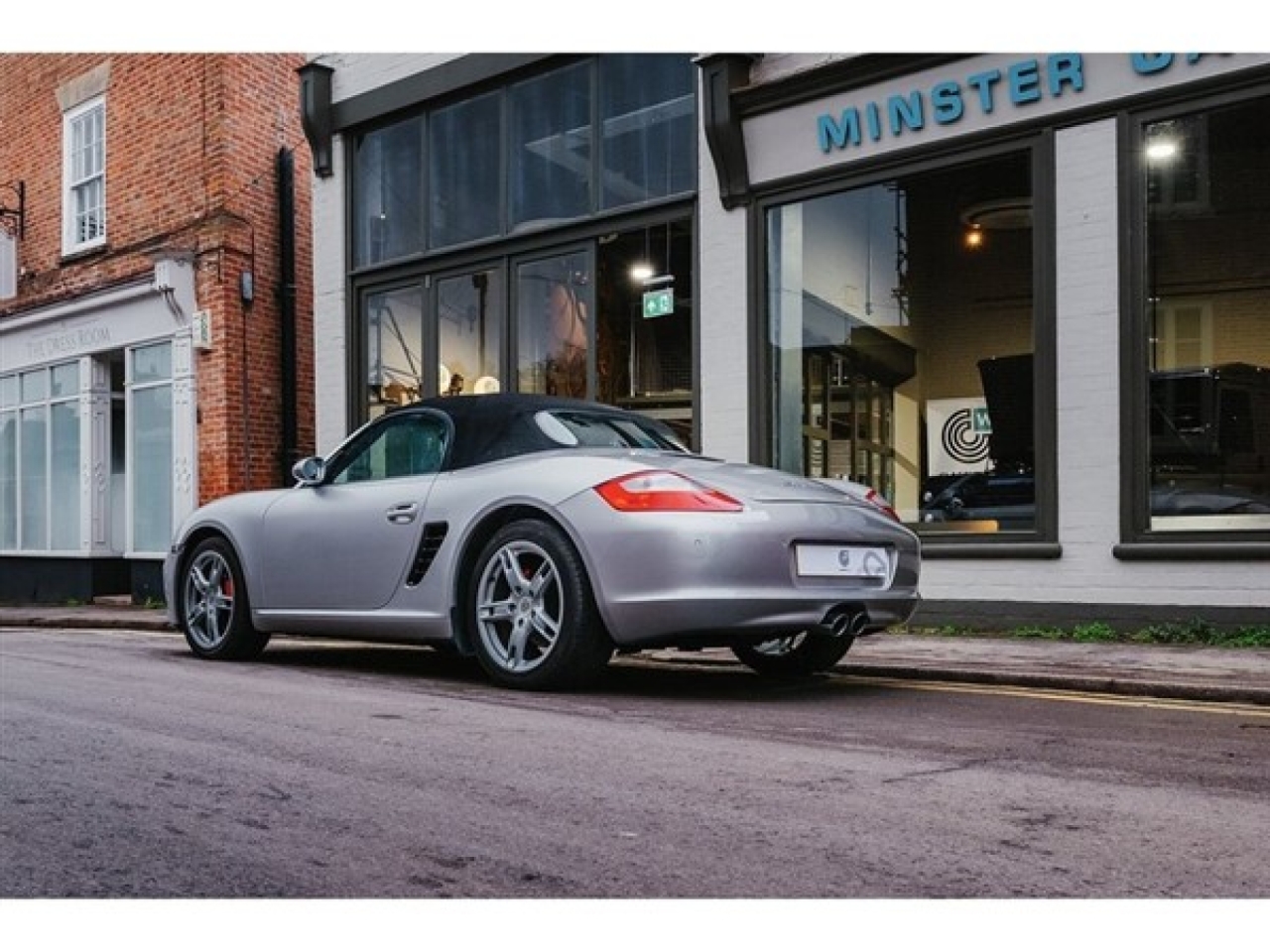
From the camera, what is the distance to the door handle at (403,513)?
6801mm

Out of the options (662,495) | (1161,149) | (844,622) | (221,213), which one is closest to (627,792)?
(662,495)

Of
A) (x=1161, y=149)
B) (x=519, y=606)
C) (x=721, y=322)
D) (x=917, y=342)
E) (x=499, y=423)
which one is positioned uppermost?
(x=1161, y=149)

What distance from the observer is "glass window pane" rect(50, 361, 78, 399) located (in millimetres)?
18250

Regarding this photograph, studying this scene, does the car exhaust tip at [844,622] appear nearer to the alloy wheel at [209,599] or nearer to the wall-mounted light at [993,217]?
the alloy wheel at [209,599]

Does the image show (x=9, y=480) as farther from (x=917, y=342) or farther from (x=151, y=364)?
(x=917, y=342)

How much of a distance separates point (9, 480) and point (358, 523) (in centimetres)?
1472

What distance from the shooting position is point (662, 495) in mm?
5918

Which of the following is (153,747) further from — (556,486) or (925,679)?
(925,679)

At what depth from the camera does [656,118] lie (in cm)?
1214

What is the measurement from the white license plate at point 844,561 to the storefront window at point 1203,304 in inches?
146

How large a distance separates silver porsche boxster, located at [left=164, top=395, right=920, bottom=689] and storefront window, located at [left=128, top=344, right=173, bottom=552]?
942 cm

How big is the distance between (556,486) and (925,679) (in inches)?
92.2

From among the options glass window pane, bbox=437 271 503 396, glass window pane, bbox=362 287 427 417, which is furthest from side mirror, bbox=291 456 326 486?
glass window pane, bbox=362 287 427 417

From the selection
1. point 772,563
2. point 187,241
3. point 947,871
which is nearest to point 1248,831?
point 947,871
